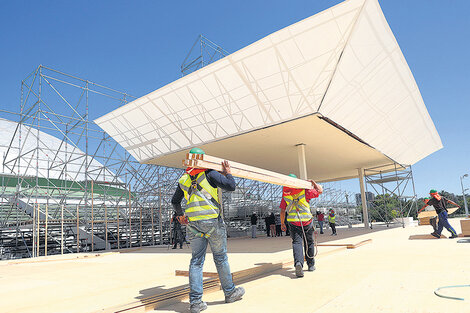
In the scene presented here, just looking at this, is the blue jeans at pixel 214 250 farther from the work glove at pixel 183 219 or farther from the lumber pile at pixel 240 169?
the lumber pile at pixel 240 169

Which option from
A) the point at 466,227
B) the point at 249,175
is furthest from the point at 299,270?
the point at 466,227

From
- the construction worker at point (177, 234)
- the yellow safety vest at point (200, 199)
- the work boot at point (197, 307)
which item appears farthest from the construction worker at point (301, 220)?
the construction worker at point (177, 234)

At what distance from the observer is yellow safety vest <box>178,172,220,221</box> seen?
3.65 meters

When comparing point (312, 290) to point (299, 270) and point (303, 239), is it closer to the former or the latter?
point (299, 270)

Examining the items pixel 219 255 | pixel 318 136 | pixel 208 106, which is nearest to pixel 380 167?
pixel 318 136

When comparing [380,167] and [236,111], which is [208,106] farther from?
[380,167]

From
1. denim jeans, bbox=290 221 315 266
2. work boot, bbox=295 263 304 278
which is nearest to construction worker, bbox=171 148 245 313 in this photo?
work boot, bbox=295 263 304 278

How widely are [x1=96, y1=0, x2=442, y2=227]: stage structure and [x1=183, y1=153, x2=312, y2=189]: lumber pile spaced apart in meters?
6.81

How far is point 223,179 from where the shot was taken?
3686 millimetres

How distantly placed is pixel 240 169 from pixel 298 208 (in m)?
1.97

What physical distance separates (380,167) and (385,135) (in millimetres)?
8797

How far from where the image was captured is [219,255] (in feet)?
12.3

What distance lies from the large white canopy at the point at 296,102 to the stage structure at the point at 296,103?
0.04 metres

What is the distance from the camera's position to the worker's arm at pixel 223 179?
12.0 ft
